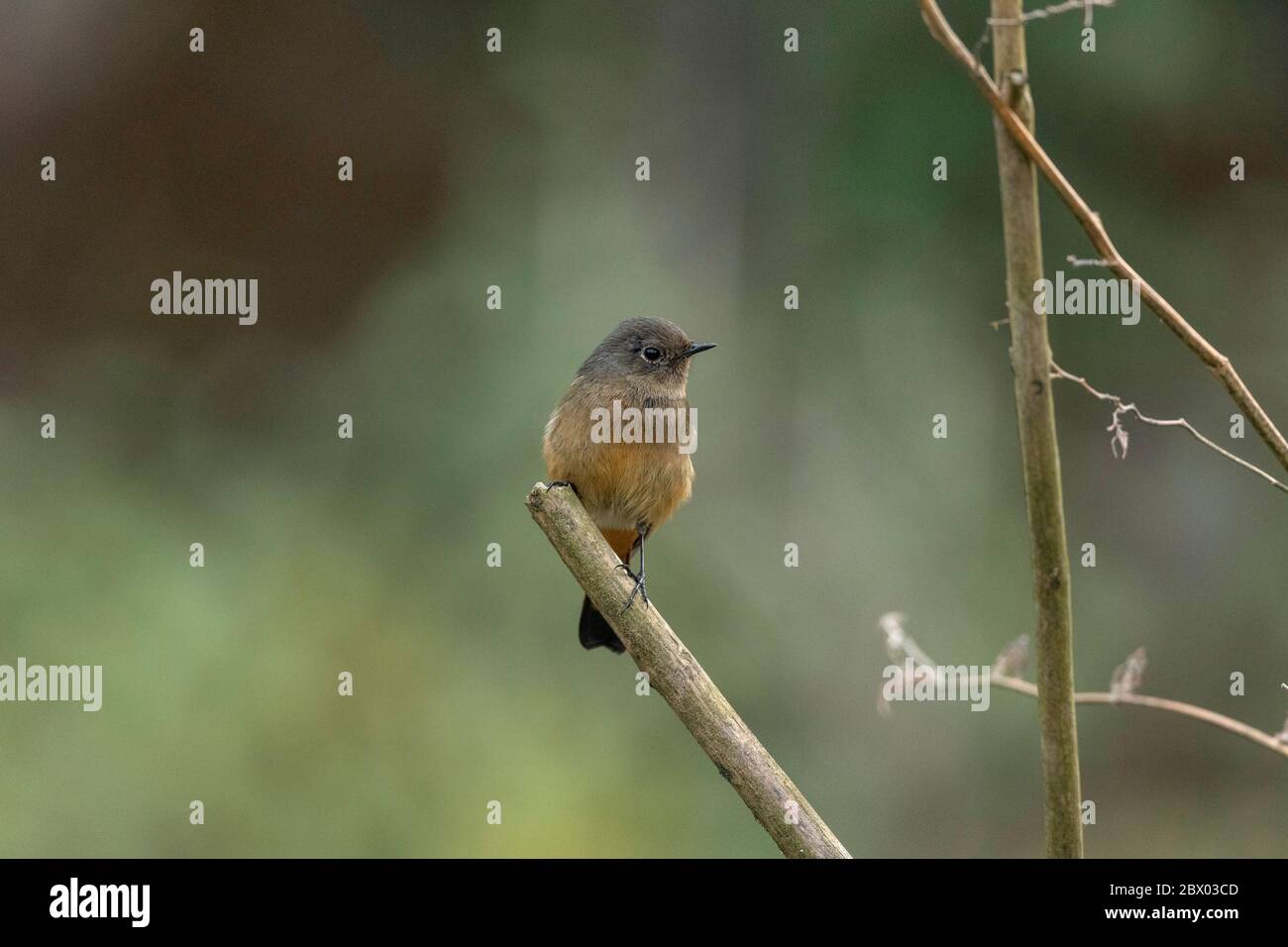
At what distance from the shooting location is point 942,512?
8984 mm

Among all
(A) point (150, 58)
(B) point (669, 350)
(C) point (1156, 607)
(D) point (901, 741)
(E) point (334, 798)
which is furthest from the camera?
(A) point (150, 58)

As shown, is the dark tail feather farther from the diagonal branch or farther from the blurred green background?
the blurred green background

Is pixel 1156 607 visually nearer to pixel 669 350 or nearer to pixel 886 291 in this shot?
pixel 886 291

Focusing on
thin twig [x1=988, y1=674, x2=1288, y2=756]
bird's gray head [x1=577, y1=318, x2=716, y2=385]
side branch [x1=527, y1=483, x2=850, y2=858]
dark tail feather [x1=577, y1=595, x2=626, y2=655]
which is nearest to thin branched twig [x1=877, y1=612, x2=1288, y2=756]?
thin twig [x1=988, y1=674, x2=1288, y2=756]

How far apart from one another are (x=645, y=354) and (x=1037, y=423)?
2862mm

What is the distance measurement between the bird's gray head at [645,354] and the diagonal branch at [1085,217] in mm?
2676

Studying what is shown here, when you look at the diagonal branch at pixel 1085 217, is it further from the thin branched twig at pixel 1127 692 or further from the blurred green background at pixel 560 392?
the blurred green background at pixel 560 392

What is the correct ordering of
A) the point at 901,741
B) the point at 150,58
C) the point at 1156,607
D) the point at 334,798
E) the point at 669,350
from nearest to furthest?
1. the point at 669,350
2. the point at 334,798
3. the point at 901,741
4. the point at 1156,607
5. the point at 150,58

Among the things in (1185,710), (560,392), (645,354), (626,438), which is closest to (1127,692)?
(1185,710)

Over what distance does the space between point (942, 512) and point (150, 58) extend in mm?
6524

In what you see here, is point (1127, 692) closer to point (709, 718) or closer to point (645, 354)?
point (709, 718)

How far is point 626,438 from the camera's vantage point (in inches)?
166

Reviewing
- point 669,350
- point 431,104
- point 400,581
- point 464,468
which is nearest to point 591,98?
point 431,104

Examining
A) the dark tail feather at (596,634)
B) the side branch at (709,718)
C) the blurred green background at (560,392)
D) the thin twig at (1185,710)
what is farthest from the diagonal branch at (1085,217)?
the blurred green background at (560,392)
